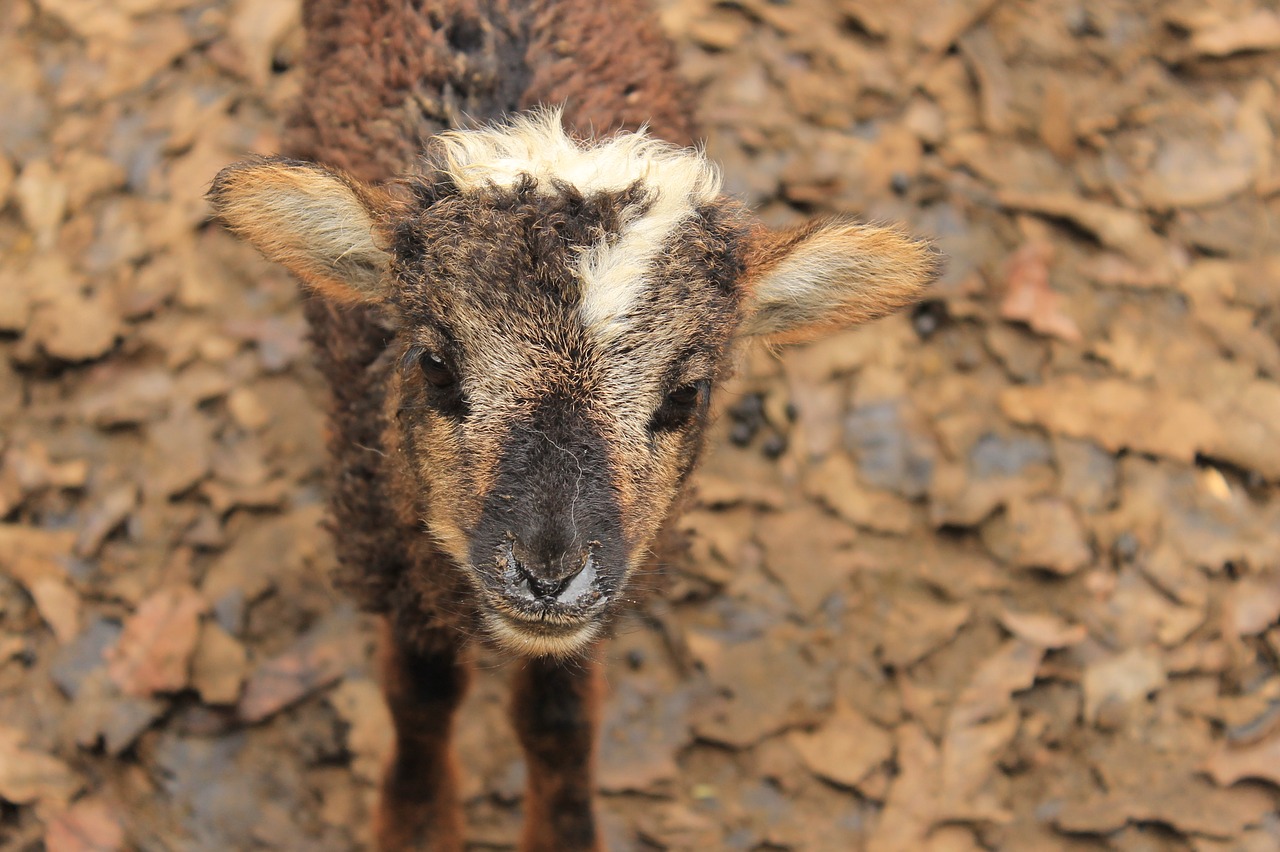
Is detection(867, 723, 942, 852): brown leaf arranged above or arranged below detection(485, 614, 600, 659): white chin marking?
below

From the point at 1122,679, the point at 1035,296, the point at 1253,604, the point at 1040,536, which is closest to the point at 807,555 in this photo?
the point at 1040,536

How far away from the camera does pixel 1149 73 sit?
7039 millimetres

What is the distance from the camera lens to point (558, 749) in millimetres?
4684

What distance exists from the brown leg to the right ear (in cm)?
144

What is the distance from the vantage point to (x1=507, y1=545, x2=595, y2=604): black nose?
336 cm

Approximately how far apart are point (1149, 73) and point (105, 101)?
19.4 feet

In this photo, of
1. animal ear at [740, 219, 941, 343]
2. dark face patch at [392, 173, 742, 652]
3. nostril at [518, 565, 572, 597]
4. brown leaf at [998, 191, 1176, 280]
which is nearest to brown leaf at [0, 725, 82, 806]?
dark face patch at [392, 173, 742, 652]

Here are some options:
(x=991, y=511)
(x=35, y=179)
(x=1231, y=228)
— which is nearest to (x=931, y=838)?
(x=991, y=511)

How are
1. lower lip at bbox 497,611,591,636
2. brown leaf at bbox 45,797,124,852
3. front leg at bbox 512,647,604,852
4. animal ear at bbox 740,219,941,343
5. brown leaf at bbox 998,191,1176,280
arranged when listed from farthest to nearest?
brown leaf at bbox 998,191,1176,280
brown leaf at bbox 45,797,124,852
front leg at bbox 512,647,604,852
animal ear at bbox 740,219,941,343
lower lip at bbox 497,611,591,636

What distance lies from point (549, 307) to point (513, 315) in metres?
0.11

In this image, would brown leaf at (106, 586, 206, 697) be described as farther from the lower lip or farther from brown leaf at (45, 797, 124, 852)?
the lower lip

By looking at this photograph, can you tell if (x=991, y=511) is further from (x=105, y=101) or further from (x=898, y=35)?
(x=105, y=101)

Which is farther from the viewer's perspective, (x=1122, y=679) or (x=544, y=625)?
(x=1122, y=679)

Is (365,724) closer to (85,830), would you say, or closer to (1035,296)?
(85,830)
